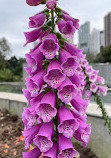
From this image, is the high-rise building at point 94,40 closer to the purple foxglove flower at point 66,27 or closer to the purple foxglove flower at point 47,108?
the purple foxglove flower at point 66,27

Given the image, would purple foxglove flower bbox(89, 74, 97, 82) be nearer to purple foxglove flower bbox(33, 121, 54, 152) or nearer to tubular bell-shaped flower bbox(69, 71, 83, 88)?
tubular bell-shaped flower bbox(69, 71, 83, 88)

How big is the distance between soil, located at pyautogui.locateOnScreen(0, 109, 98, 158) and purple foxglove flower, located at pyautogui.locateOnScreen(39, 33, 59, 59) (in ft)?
9.18

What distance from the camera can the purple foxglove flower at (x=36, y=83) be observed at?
4.74 feet

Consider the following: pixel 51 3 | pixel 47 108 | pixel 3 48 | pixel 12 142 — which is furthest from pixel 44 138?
pixel 3 48

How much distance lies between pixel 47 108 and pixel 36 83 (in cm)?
20

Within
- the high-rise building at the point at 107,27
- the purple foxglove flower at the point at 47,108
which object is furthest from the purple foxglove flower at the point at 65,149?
the high-rise building at the point at 107,27

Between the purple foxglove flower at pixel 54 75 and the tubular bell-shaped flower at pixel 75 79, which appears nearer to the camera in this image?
the purple foxglove flower at pixel 54 75

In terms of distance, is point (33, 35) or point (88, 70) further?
point (88, 70)

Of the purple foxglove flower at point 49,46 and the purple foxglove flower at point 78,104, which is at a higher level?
the purple foxglove flower at point 49,46

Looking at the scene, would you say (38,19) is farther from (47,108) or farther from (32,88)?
(47,108)

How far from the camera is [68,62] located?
145 centimetres

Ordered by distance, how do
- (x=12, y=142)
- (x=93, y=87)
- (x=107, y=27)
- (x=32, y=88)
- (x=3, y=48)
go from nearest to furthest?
(x=32, y=88) < (x=93, y=87) < (x=12, y=142) < (x=3, y=48) < (x=107, y=27)

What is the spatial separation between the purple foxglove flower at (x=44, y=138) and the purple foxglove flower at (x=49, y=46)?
50 centimetres

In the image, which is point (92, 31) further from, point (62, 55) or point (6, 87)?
point (62, 55)
